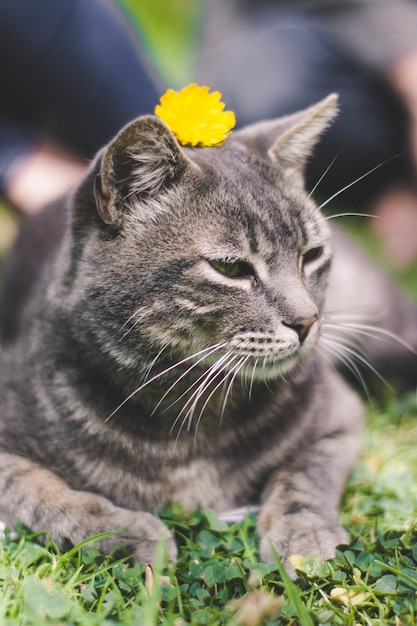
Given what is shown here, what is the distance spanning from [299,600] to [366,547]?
1.15 ft

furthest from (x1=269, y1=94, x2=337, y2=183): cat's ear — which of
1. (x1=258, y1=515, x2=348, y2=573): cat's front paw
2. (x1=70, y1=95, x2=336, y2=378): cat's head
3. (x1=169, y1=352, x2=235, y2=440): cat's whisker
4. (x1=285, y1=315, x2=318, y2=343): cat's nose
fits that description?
(x1=258, y1=515, x2=348, y2=573): cat's front paw

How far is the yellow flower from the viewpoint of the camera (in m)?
1.61

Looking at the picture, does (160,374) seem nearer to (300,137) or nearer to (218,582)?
(218,582)

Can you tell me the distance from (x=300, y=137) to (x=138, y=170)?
0.51m

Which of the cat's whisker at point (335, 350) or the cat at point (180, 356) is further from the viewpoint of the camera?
the cat's whisker at point (335, 350)

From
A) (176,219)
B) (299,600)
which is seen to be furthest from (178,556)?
(176,219)

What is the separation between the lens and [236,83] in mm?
3604

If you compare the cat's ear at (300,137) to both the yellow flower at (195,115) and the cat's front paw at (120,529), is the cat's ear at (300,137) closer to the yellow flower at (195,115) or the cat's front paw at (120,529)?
the yellow flower at (195,115)

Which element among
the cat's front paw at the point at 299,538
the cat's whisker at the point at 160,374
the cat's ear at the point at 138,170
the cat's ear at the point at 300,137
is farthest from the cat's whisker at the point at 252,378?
the cat's ear at the point at 300,137

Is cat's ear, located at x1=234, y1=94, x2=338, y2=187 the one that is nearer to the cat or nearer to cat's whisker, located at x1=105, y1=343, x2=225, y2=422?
the cat

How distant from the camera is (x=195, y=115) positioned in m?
1.63

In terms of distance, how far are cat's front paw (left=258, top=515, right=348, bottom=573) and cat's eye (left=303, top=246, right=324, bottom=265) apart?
65cm

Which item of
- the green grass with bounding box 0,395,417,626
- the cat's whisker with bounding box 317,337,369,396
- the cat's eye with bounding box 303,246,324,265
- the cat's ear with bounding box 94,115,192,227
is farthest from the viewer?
the cat's whisker with bounding box 317,337,369,396

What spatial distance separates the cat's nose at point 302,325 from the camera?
1506 mm
